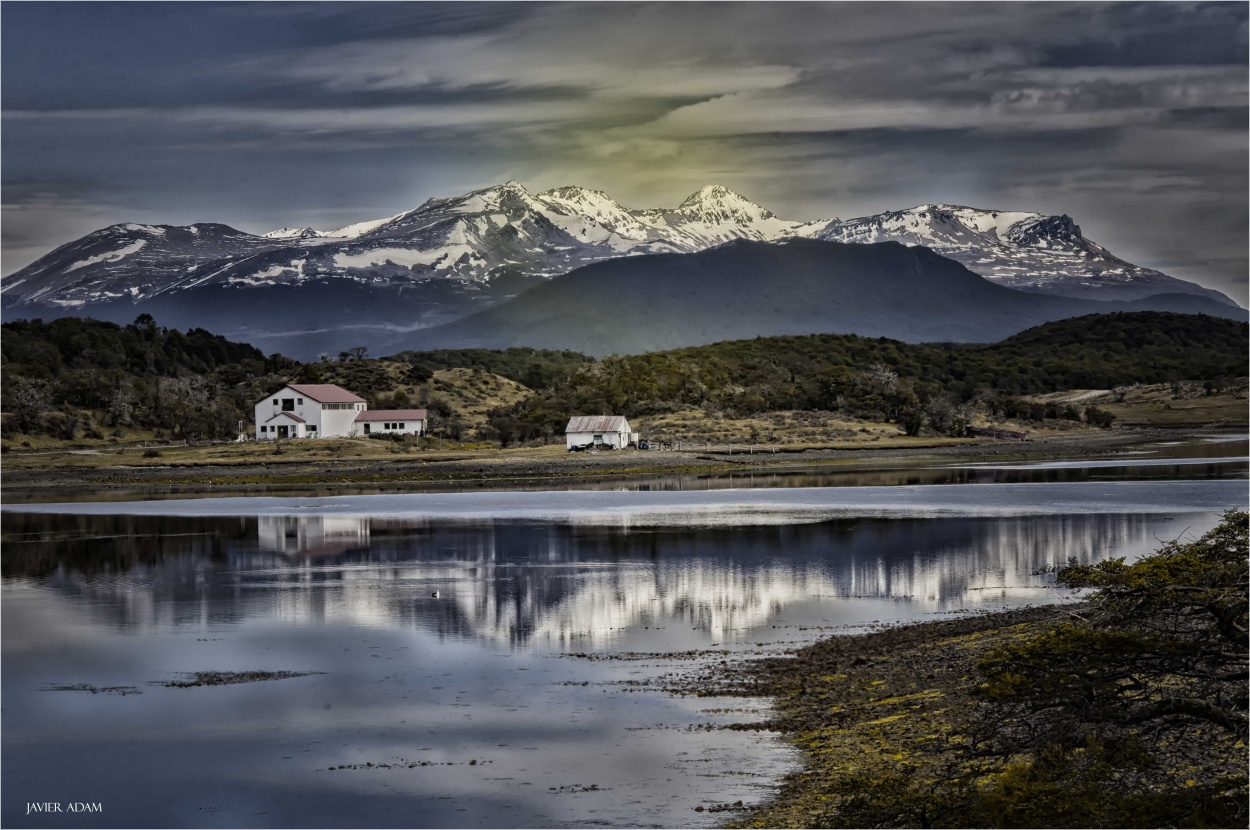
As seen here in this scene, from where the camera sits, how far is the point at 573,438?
9581 cm

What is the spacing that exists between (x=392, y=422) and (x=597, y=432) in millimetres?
19730

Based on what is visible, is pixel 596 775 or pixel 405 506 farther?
pixel 405 506

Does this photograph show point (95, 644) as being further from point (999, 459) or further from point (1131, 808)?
point (999, 459)

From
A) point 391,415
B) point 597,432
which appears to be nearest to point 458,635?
point 597,432

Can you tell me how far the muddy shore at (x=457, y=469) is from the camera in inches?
2879

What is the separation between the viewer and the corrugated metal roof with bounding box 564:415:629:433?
3767 inches

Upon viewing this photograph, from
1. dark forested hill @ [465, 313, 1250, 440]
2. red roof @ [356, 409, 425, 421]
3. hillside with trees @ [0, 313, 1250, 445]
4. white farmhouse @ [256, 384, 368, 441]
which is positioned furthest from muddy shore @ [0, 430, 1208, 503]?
dark forested hill @ [465, 313, 1250, 440]

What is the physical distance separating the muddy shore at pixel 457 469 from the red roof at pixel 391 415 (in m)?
14.0

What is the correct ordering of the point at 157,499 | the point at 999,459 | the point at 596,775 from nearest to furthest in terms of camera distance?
the point at 596,775
the point at 157,499
the point at 999,459

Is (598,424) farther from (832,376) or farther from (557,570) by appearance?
(557,570)

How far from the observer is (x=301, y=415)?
104125mm

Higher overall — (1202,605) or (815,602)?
(1202,605)

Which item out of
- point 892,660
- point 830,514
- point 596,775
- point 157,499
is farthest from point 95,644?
point 157,499

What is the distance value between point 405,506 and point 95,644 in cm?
3212
